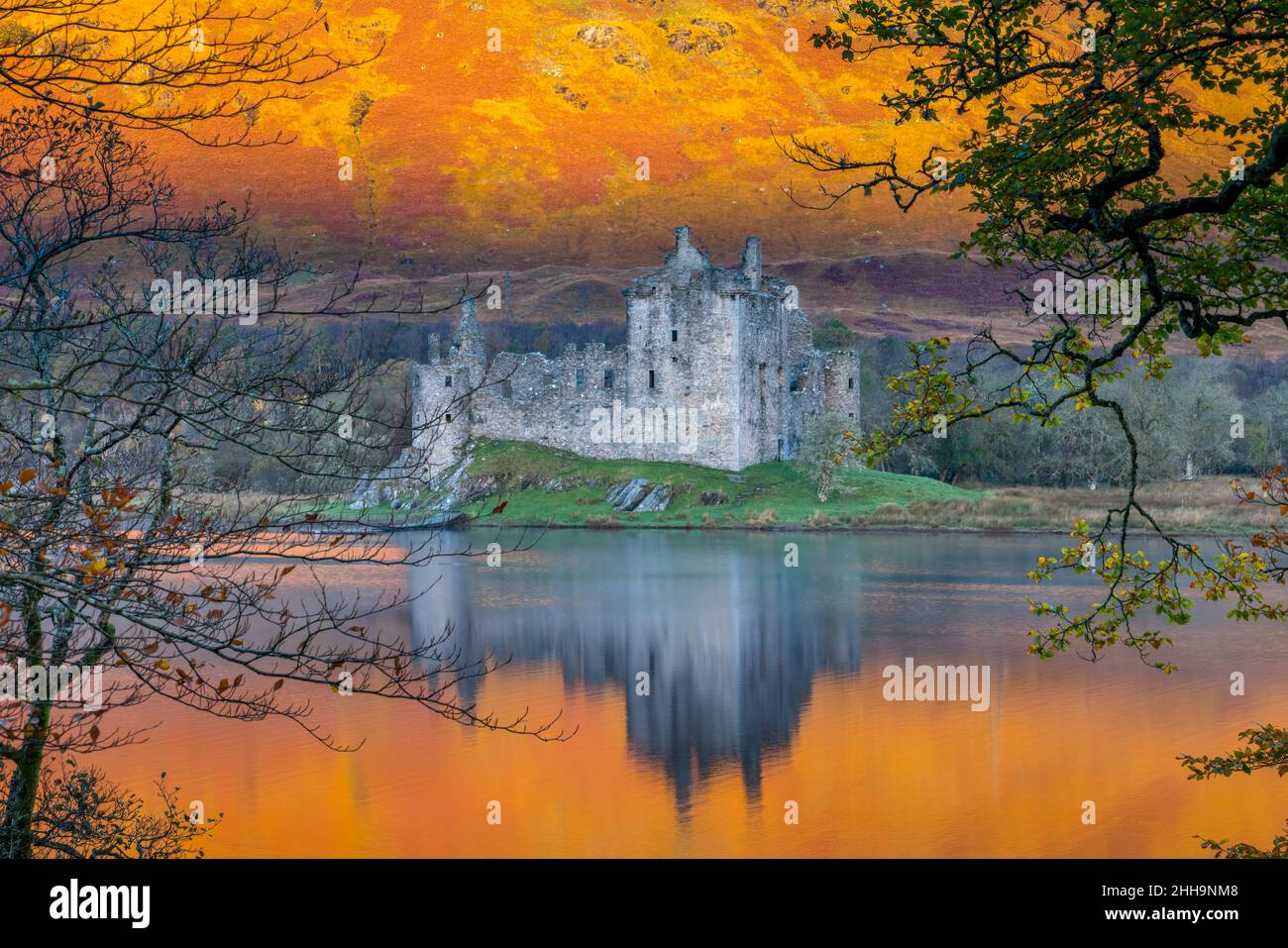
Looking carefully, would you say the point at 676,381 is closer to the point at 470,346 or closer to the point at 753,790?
the point at 470,346

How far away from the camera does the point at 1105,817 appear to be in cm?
1788

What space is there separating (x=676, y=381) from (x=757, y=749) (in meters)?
42.9

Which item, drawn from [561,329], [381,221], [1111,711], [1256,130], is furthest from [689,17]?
[1256,130]

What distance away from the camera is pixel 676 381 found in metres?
63.6

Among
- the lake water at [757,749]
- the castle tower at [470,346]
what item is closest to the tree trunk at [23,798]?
the lake water at [757,749]

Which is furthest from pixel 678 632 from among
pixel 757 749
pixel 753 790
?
pixel 753 790

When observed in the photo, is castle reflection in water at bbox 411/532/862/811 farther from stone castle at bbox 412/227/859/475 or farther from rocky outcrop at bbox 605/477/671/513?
stone castle at bbox 412/227/859/475

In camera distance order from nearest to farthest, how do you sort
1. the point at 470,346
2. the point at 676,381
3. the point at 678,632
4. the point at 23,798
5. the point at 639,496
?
the point at 23,798 → the point at 678,632 → the point at 639,496 → the point at 676,381 → the point at 470,346

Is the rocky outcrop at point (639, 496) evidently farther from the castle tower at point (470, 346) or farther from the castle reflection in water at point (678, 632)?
the castle reflection in water at point (678, 632)

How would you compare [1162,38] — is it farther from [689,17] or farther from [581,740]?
[689,17]

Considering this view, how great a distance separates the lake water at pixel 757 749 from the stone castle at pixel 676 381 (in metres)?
27.7

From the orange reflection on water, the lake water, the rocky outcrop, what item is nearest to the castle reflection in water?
the lake water

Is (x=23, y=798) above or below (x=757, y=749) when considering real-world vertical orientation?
above

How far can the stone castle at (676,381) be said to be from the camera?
62625 mm
